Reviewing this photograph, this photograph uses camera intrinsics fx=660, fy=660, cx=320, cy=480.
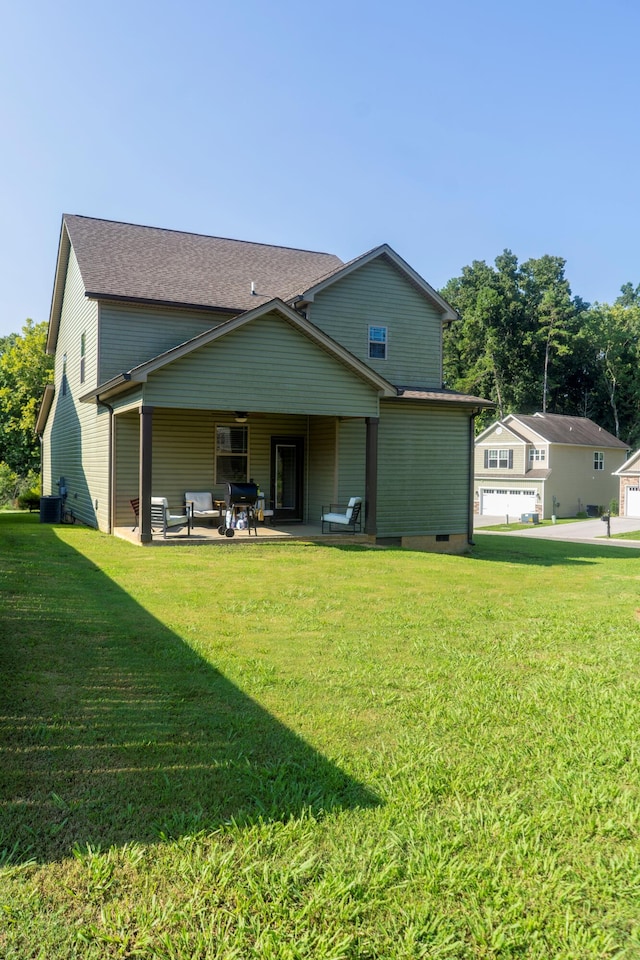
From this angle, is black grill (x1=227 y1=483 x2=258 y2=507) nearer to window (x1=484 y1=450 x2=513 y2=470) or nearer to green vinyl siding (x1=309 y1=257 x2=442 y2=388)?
green vinyl siding (x1=309 y1=257 x2=442 y2=388)

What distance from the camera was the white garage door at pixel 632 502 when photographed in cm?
4459

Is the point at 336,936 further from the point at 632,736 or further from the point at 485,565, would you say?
the point at 485,565

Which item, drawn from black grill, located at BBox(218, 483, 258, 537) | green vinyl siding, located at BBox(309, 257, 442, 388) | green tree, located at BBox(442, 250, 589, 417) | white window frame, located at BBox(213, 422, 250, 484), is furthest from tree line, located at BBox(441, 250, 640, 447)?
black grill, located at BBox(218, 483, 258, 537)

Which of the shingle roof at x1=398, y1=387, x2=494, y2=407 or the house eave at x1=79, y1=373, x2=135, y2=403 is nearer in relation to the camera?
the house eave at x1=79, y1=373, x2=135, y2=403

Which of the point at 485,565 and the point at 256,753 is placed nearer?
the point at 256,753

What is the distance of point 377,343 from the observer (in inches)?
744

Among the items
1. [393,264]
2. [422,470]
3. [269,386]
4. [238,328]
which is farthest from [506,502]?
[238,328]

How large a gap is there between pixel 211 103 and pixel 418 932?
18.4 meters

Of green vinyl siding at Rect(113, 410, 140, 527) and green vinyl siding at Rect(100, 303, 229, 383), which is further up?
green vinyl siding at Rect(100, 303, 229, 383)

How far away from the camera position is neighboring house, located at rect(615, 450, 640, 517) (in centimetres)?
4403

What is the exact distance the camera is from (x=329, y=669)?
5.47 metres

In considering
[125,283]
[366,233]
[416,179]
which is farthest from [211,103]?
[366,233]

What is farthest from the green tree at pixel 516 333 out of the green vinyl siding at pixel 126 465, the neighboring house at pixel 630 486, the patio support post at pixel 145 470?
the patio support post at pixel 145 470

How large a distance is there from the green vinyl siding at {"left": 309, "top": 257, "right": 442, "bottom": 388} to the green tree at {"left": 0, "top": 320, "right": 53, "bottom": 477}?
24935mm
